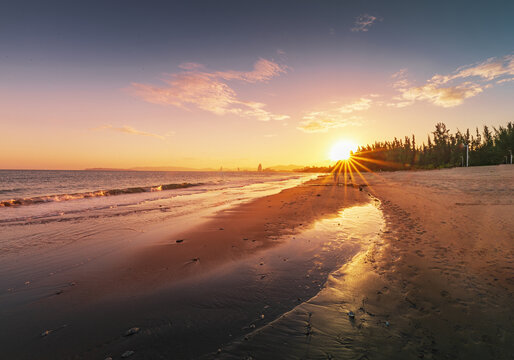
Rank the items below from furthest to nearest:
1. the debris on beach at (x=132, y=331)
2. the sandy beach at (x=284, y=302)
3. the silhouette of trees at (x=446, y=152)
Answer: the silhouette of trees at (x=446, y=152) → the debris on beach at (x=132, y=331) → the sandy beach at (x=284, y=302)

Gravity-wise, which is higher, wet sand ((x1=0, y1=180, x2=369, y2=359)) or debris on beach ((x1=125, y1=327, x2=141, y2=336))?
debris on beach ((x1=125, y1=327, x2=141, y2=336))

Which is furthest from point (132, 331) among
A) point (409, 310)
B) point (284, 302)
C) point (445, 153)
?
point (445, 153)

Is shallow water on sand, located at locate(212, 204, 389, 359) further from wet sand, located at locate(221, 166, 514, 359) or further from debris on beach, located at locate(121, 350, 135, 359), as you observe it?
debris on beach, located at locate(121, 350, 135, 359)

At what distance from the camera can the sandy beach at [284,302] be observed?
10.4 ft

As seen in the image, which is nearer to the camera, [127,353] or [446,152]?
[127,353]

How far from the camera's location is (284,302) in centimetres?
437

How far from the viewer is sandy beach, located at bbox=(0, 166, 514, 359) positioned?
10.4 feet

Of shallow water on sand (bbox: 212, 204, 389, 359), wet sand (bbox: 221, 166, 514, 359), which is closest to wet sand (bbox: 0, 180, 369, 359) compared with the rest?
shallow water on sand (bbox: 212, 204, 389, 359)

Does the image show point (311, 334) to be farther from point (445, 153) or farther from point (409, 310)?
point (445, 153)

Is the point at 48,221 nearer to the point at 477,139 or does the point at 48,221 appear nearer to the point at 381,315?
the point at 381,315

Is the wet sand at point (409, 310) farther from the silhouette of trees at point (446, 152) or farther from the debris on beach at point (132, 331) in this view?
the silhouette of trees at point (446, 152)

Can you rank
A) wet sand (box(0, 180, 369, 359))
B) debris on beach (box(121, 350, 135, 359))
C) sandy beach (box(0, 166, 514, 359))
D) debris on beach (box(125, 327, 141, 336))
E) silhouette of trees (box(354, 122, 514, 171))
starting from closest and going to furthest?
1. debris on beach (box(121, 350, 135, 359))
2. sandy beach (box(0, 166, 514, 359))
3. wet sand (box(0, 180, 369, 359))
4. debris on beach (box(125, 327, 141, 336))
5. silhouette of trees (box(354, 122, 514, 171))

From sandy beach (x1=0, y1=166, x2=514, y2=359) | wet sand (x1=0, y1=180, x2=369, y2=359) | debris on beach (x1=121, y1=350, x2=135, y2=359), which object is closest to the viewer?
debris on beach (x1=121, y1=350, x2=135, y2=359)

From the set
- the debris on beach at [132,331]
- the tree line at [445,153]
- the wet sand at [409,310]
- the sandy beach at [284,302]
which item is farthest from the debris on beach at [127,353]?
the tree line at [445,153]
